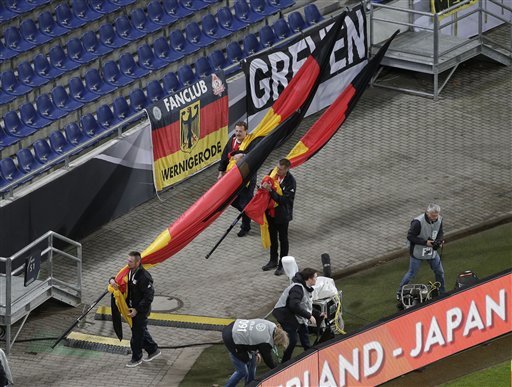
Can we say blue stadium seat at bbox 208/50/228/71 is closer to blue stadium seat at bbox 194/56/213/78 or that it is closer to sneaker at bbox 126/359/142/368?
blue stadium seat at bbox 194/56/213/78

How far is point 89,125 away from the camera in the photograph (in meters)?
28.9

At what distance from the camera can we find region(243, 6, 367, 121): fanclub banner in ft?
100

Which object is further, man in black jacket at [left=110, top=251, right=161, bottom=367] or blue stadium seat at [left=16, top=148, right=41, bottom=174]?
blue stadium seat at [left=16, top=148, right=41, bottom=174]

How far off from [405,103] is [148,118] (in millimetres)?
6565

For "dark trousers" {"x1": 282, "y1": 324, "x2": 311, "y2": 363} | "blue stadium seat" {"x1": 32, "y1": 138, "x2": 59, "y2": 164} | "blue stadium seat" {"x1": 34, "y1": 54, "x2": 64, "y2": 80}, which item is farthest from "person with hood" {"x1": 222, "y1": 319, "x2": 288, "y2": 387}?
"blue stadium seat" {"x1": 34, "y1": 54, "x2": 64, "y2": 80}

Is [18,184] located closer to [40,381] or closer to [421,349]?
[40,381]

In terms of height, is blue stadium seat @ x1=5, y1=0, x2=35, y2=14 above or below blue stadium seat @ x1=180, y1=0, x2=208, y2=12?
above

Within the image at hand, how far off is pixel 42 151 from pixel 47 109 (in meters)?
1.51

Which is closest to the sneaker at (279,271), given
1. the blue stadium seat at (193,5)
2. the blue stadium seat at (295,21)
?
the blue stadium seat at (295,21)

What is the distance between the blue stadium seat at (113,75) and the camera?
30344 millimetres

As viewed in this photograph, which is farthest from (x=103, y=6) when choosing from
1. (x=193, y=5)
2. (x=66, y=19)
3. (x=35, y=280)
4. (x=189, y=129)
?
(x=35, y=280)

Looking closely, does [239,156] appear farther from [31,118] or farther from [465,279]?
[465,279]

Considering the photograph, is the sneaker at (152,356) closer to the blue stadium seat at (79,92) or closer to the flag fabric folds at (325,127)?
the flag fabric folds at (325,127)

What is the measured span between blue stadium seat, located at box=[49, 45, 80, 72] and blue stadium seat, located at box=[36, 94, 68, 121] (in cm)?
99
